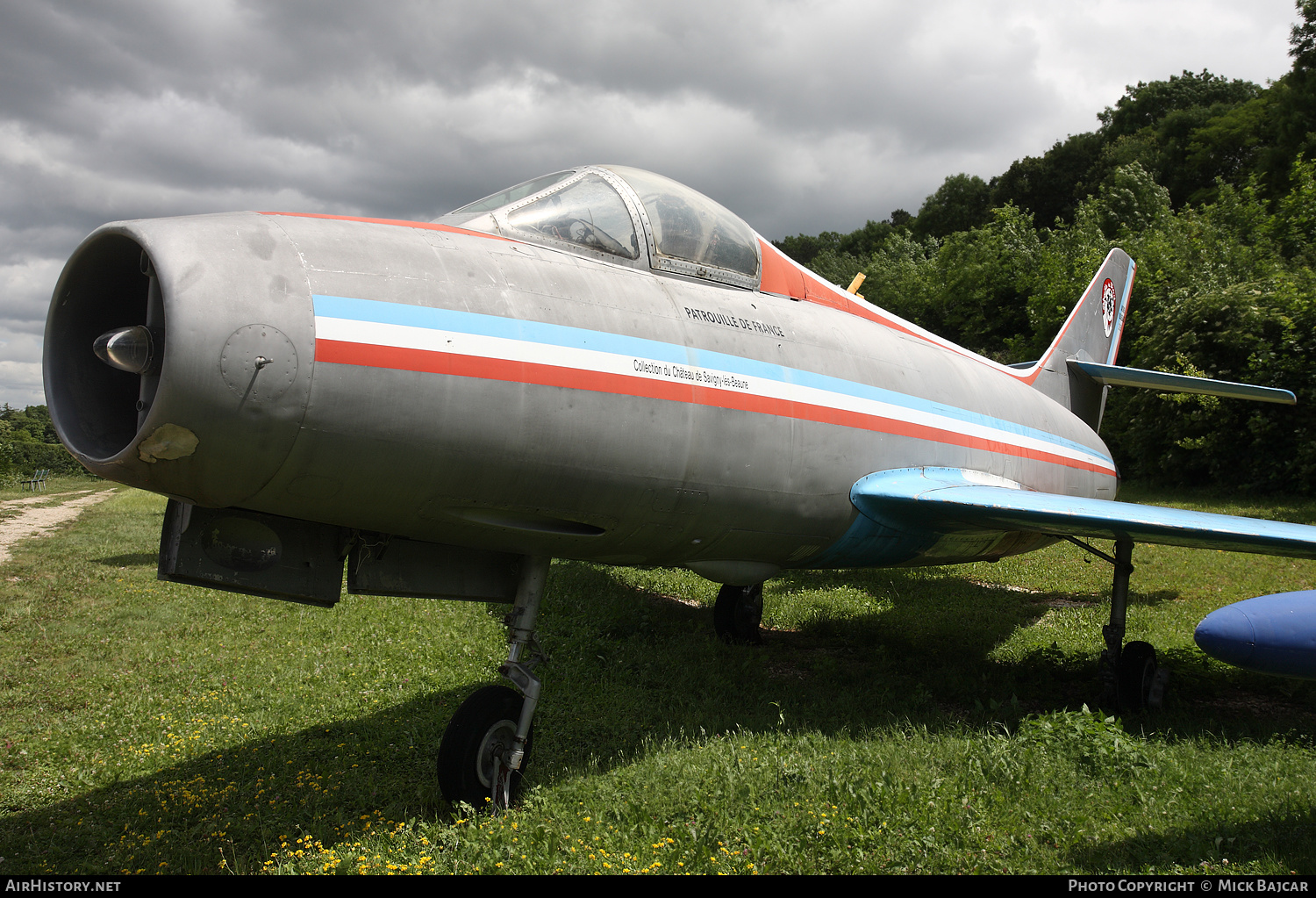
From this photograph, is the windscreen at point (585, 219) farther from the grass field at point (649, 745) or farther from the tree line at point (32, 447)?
the tree line at point (32, 447)

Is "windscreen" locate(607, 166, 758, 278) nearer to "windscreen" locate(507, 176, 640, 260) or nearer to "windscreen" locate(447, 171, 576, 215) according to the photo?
"windscreen" locate(507, 176, 640, 260)

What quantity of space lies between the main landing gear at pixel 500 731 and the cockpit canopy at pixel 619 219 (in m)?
1.82

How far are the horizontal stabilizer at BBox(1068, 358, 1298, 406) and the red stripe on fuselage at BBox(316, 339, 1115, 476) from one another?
5216 millimetres

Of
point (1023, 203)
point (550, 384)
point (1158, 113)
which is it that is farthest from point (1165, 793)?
point (1158, 113)

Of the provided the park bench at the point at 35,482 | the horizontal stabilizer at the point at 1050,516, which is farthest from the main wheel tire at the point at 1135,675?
the park bench at the point at 35,482

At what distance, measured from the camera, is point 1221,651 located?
3.77m

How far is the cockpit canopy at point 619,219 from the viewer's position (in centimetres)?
430

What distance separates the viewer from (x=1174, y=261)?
24.6 m

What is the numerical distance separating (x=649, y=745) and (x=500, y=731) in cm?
107

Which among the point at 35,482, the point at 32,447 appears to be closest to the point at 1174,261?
the point at 35,482

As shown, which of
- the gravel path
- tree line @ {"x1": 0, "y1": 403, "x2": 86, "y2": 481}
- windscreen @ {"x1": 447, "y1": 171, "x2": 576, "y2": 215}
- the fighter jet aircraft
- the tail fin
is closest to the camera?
the fighter jet aircraft

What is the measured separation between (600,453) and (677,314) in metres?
1.01

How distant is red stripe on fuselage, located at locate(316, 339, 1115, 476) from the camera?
10.2ft

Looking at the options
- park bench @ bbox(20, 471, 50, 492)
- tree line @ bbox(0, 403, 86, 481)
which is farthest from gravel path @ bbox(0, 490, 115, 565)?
tree line @ bbox(0, 403, 86, 481)
